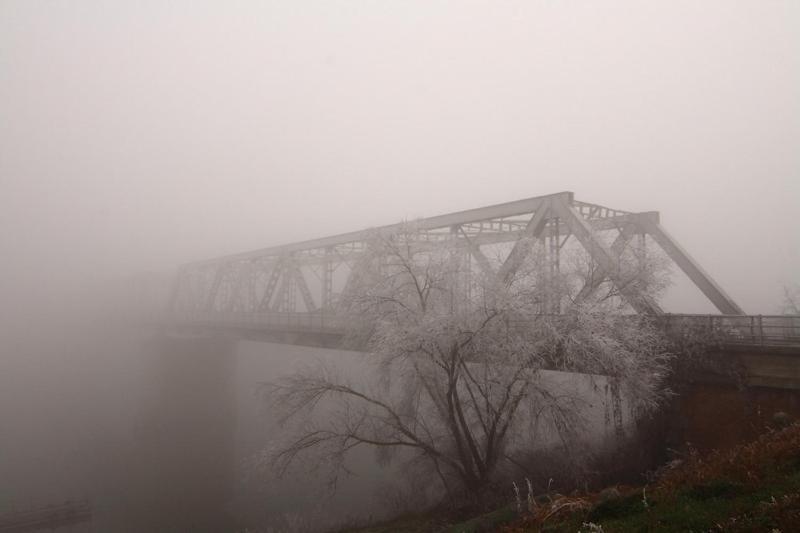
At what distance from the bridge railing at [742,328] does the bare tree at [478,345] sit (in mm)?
1022

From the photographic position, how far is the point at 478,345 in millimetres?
14391

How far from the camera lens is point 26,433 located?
3638 centimetres

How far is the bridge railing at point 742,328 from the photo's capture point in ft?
44.5

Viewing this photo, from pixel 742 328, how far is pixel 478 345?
7.73m

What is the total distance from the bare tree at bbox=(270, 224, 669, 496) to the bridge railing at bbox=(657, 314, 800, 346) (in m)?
1.02

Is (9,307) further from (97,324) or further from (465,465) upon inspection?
(465,465)

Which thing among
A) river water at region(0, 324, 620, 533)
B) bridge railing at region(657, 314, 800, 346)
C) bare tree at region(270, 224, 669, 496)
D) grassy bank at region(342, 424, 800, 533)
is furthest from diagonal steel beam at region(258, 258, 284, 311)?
grassy bank at region(342, 424, 800, 533)

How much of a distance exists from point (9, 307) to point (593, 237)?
11622 cm

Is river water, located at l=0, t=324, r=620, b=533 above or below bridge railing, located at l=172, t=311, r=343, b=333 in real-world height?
below

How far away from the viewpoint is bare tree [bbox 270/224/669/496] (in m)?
13.9

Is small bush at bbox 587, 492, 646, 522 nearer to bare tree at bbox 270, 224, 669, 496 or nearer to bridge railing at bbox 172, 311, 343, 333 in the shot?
bare tree at bbox 270, 224, 669, 496

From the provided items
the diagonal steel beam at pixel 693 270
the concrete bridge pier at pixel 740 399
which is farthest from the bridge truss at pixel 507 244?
the concrete bridge pier at pixel 740 399

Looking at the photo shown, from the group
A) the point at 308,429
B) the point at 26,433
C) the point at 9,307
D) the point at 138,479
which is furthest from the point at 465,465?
the point at 9,307

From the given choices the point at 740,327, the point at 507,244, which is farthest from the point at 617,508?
the point at 507,244
